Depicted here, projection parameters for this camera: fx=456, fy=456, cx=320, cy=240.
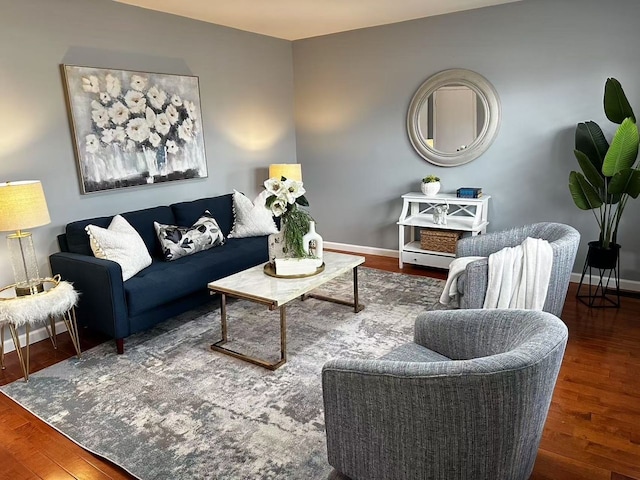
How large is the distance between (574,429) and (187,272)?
104 inches

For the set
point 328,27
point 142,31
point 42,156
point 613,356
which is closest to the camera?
point 613,356

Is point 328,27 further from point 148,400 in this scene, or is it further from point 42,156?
point 148,400

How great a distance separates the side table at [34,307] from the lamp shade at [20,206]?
1.39 ft

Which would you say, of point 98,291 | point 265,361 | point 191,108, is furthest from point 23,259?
point 191,108

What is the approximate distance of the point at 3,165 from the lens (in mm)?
3123

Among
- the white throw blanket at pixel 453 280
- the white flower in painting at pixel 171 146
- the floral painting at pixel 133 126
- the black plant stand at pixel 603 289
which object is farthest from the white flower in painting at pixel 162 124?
the black plant stand at pixel 603 289

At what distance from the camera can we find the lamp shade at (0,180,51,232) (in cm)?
270

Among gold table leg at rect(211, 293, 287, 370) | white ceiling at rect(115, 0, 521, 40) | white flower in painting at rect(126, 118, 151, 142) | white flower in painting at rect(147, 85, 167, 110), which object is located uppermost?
white ceiling at rect(115, 0, 521, 40)

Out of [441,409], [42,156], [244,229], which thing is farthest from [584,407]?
[42,156]

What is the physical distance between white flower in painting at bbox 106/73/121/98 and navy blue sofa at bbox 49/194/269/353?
0.97m

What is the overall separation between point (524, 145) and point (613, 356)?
2143 millimetres

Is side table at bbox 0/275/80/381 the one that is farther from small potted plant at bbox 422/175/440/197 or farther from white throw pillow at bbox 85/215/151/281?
small potted plant at bbox 422/175/440/197

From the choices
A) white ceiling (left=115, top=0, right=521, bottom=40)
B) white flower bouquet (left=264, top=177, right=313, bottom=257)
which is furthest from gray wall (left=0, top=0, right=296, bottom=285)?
white flower bouquet (left=264, top=177, right=313, bottom=257)

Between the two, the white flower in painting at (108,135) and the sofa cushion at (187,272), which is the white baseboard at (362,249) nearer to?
the sofa cushion at (187,272)
